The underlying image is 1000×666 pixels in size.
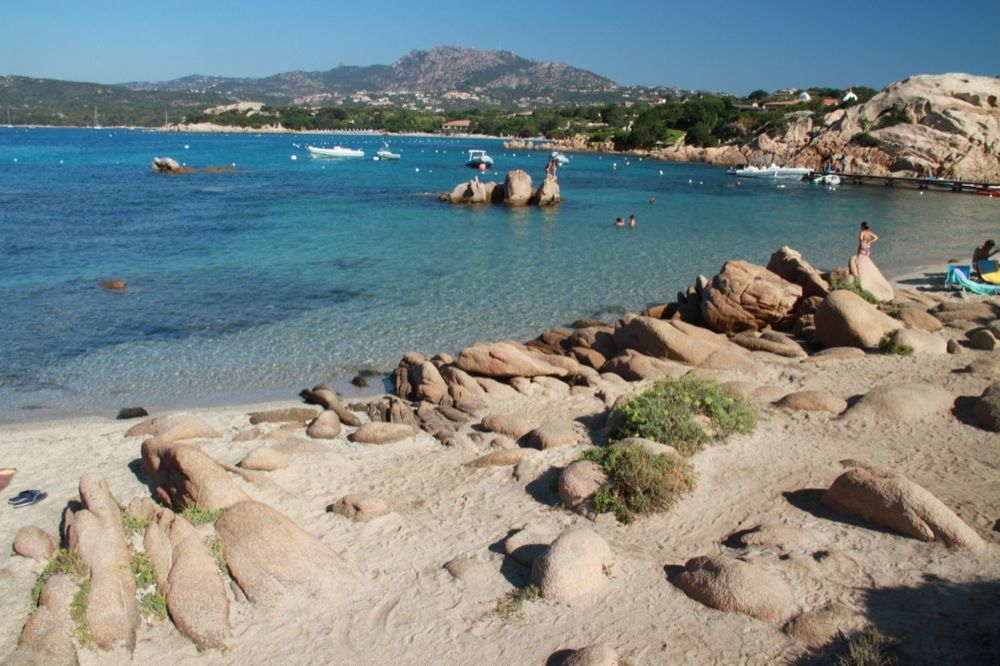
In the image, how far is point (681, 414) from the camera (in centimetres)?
1061

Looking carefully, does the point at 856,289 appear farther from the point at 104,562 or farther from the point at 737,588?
the point at 104,562

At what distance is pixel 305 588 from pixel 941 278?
79.5ft

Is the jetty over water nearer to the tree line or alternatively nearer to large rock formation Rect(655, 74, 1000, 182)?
large rock formation Rect(655, 74, 1000, 182)

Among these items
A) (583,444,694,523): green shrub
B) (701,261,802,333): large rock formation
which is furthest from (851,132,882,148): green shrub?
(583,444,694,523): green shrub

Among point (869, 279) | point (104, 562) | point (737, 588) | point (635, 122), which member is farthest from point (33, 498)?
point (635, 122)

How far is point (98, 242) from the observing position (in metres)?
30.7

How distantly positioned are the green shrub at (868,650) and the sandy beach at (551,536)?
15cm

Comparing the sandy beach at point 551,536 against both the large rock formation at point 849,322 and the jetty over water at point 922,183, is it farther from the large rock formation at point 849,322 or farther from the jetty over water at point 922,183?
the jetty over water at point 922,183

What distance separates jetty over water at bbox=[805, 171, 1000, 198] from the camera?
192 ft

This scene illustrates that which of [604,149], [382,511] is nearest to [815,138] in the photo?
[604,149]

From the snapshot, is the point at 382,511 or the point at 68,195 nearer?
the point at 382,511

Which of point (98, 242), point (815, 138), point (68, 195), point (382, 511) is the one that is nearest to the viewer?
point (382, 511)

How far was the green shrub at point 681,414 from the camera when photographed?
10.3m

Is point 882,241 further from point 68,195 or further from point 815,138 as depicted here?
point 815,138
